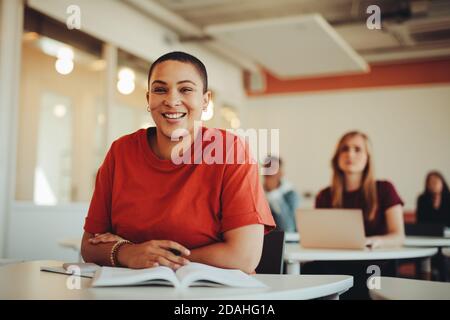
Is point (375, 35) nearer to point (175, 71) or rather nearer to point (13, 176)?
point (13, 176)

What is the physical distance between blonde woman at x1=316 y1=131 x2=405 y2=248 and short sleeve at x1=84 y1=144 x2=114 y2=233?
66.5 inches

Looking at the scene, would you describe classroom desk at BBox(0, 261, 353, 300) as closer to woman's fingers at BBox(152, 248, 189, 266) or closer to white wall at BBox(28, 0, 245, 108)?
woman's fingers at BBox(152, 248, 189, 266)

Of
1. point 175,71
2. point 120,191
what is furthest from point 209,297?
point 175,71

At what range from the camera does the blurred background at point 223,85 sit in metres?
5.07

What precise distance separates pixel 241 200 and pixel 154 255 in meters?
0.32

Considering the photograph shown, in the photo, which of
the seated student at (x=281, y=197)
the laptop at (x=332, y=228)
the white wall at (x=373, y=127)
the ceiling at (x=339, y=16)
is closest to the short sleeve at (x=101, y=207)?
the laptop at (x=332, y=228)

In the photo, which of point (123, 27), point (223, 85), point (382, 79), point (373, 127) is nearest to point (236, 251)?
point (123, 27)

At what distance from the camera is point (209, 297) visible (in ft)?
3.92

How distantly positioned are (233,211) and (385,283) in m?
0.49

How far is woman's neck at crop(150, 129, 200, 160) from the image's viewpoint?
71.3 inches

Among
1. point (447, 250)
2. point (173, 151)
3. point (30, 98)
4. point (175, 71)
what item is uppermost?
point (30, 98)

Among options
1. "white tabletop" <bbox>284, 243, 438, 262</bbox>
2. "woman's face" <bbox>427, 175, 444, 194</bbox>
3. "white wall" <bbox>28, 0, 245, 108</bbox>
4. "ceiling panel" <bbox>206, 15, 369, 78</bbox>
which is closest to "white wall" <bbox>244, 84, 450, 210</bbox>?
"ceiling panel" <bbox>206, 15, 369, 78</bbox>

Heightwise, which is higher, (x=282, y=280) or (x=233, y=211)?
(x=233, y=211)

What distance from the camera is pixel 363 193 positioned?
3.19 meters
